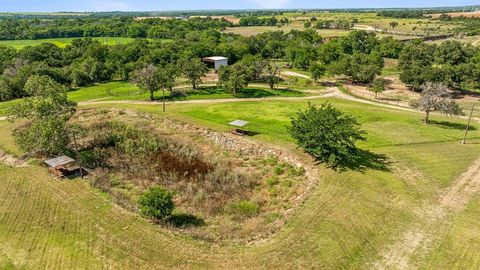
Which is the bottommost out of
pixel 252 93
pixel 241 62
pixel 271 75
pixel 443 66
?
pixel 252 93

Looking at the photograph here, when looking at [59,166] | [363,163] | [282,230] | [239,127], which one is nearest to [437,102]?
[363,163]

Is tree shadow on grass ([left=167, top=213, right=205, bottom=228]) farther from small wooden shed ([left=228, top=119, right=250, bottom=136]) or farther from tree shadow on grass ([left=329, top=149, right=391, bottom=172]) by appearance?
small wooden shed ([left=228, top=119, right=250, bottom=136])

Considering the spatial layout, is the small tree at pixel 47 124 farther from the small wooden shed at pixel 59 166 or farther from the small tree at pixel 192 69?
the small tree at pixel 192 69

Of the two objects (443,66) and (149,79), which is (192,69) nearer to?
(149,79)

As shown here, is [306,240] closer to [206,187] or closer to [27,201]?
[206,187]

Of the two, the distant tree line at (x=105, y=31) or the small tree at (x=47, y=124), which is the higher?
the distant tree line at (x=105, y=31)

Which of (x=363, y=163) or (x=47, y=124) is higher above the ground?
(x=47, y=124)

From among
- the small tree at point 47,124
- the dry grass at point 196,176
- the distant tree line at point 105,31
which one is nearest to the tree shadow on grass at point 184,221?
the dry grass at point 196,176
